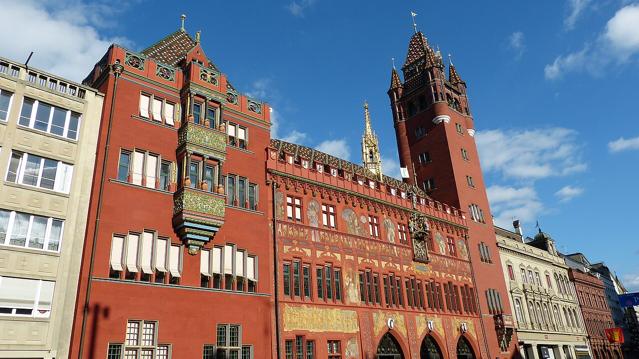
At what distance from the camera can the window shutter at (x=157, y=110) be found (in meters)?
26.8

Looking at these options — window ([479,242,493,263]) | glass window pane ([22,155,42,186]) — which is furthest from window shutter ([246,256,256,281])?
window ([479,242,493,263])

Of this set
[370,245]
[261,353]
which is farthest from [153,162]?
[370,245]

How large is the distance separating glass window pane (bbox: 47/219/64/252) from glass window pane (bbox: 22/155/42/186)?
197cm

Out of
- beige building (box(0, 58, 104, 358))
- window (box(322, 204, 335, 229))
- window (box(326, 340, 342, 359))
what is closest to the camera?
beige building (box(0, 58, 104, 358))

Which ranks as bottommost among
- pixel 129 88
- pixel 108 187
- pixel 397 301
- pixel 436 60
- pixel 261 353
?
pixel 261 353

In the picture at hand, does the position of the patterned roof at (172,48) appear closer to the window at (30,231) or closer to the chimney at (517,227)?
the window at (30,231)

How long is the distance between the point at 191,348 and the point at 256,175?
35.2 feet

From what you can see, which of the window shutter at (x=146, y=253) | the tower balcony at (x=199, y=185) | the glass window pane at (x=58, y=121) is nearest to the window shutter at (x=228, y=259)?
the tower balcony at (x=199, y=185)

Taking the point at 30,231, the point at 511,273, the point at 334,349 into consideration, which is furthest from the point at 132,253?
the point at 511,273

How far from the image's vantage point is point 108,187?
2356 centimetres

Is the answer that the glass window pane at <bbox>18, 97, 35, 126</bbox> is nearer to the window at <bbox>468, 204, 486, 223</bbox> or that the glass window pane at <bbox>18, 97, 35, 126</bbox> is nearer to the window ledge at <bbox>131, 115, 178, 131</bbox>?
the window ledge at <bbox>131, 115, 178, 131</bbox>

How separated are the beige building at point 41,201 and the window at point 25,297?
1.4 inches

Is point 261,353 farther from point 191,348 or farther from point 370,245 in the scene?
point 370,245

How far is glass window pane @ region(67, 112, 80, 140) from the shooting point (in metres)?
24.0
